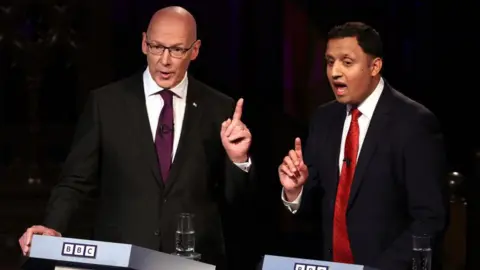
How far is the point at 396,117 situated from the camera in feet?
10.4

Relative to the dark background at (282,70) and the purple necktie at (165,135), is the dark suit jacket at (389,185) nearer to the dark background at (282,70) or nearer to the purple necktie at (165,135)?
the purple necktie at (165,135)

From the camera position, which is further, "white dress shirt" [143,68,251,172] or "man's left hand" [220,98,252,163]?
"white dress shirt" [143,68,251,172]

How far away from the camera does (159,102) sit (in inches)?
133

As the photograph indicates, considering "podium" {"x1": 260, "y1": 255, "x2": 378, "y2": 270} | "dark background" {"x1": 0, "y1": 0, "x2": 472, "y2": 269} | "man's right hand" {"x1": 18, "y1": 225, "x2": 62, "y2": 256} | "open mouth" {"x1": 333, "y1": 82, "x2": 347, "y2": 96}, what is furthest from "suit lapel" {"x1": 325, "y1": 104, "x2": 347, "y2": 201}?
"dark background" {"x1": 0, "y1": 0, "x2": 472, "y2": 269}

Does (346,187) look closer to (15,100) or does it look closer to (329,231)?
(329,231)

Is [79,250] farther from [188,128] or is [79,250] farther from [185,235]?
[188,128]

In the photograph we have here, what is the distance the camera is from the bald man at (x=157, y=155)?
10.8ft

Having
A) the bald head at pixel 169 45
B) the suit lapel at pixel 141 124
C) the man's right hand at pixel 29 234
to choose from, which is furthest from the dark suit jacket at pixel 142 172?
the man's right hand at pixel 29 234

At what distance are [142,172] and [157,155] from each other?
0.08m

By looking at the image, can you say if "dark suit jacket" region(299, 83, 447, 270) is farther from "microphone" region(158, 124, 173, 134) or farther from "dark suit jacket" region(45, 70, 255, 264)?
"microphone" region(158, 124, 173, 134)

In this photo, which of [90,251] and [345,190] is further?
[345,190]

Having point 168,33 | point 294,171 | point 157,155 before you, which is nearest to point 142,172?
point 157,155

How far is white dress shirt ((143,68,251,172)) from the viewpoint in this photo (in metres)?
3.38

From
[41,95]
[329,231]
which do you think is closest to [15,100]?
[41,95]
